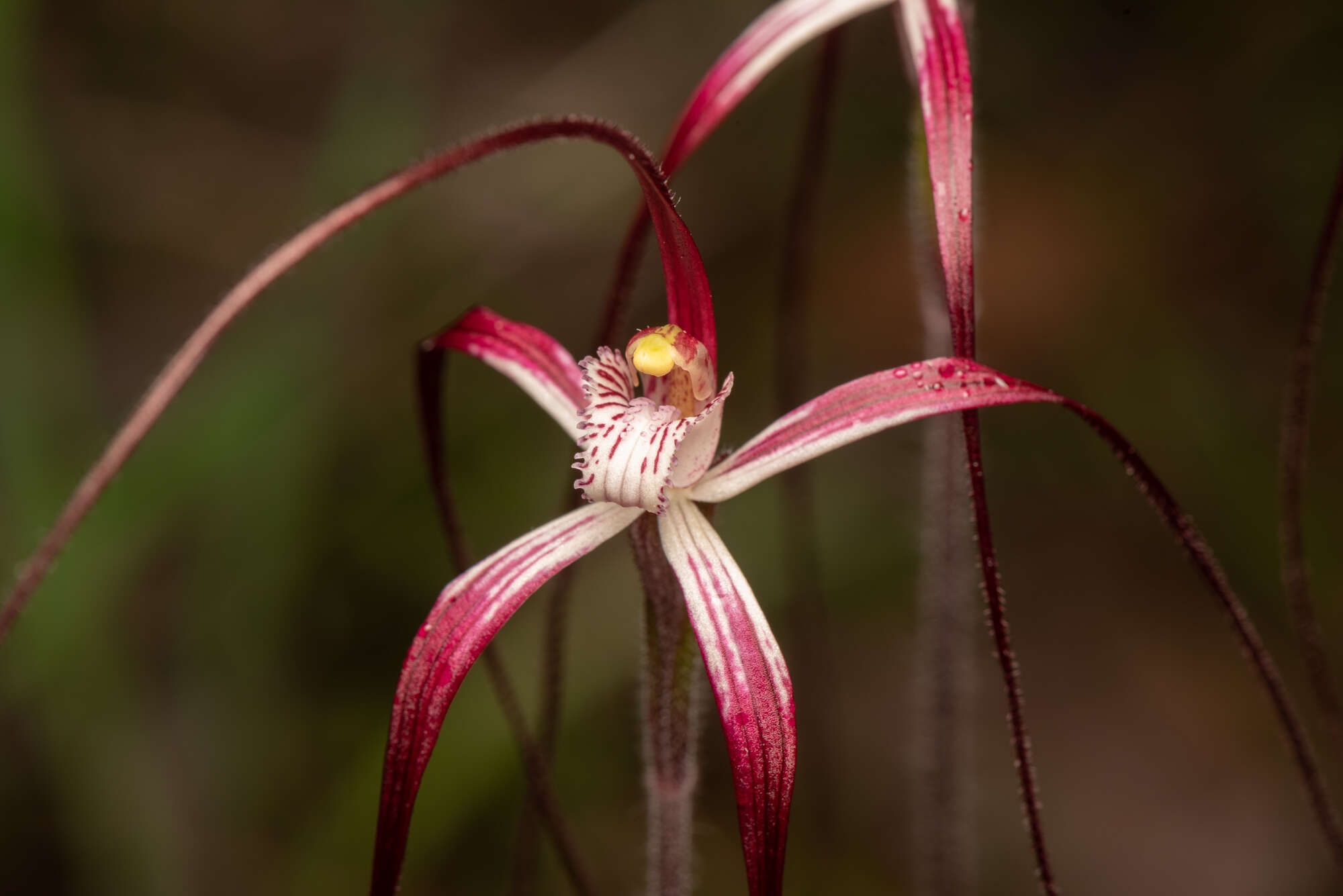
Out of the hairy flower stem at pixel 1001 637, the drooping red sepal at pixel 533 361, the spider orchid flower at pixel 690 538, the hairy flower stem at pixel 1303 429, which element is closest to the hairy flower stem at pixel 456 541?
the drooping red sepal at pixel 533 361

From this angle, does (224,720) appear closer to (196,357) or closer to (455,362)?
(455,362)

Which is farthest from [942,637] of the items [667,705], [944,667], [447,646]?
[447,646]

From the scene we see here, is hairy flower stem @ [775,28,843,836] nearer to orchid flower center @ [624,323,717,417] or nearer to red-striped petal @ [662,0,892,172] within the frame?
red-striped petal @ [662,0,892,172]

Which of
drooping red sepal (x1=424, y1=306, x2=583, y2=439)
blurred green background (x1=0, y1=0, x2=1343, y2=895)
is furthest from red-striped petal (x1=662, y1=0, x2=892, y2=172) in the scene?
blurred green background (x1=0, y1=0, x2=1343, y2=895)

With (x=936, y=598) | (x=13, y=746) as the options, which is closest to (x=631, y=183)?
(x=936, y=598)

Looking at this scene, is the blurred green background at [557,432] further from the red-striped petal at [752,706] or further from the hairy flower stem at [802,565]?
the red-striped petal at [752,706]

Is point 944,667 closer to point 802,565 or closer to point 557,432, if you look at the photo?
point 802,565

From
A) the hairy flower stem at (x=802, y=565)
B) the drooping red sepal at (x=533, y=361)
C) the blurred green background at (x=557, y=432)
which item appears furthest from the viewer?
the blurred green background at (x=557, y=432)
